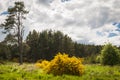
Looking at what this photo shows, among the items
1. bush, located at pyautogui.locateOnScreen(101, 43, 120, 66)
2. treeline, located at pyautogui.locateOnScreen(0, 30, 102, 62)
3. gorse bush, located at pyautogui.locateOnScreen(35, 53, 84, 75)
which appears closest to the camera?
gorse bush, located at pyautogui.locateOnScreen(35, 53, 84, 75)

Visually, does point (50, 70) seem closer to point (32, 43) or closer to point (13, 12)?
point (13, 12)

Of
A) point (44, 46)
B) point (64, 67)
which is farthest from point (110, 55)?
point (44, 46)

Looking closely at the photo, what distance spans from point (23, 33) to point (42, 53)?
53.1 metres

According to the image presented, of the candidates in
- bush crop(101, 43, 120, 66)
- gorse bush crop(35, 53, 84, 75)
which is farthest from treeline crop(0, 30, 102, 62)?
gorse bush crop(35, 53, 84, 75)

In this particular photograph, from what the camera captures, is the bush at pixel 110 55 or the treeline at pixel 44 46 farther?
the treeline at pixel 44 46

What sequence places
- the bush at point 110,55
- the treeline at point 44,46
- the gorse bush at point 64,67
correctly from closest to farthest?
the gorse bush at point 64,67 → the bush at point 110,55 → the treeline at point 44,46

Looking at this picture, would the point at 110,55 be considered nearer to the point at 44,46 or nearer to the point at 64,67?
the point at 64,67

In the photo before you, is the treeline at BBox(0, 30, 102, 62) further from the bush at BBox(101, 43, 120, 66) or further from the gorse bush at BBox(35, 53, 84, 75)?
the gorse bush at BBox(35, 53, 84, 75)

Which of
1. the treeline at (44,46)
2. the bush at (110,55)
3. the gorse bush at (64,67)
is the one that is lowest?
the gorse bush at (64,67)

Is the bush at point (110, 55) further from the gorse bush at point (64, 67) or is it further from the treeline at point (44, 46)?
the treeline at point (44, 46)

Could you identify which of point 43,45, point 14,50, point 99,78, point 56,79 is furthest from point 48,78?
point 43,45

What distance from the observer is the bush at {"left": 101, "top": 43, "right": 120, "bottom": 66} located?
36719 millimetres

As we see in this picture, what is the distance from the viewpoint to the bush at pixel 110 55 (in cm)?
3672

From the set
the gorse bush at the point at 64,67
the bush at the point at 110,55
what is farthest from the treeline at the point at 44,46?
the gorse bush at the point at 64,67
